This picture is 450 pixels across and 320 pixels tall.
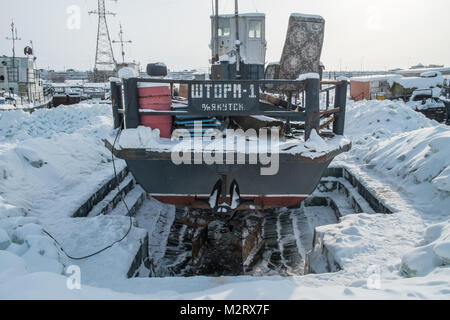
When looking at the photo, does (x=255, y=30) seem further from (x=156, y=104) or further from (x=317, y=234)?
(x=317, y=234)

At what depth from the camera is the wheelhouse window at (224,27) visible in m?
10.4

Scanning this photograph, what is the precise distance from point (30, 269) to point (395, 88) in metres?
23.9

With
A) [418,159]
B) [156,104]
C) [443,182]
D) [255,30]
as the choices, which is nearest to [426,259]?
[443,182]

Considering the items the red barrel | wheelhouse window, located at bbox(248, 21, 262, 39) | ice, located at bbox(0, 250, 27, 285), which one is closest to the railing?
the red barrel

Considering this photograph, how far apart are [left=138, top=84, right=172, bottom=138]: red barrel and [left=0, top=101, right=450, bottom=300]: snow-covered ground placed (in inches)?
52.8

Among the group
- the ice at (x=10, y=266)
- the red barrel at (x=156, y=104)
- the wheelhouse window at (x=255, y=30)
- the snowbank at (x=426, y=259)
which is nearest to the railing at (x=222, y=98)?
the red barrel at (x=156, y=104)

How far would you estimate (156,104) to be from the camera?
4.59m

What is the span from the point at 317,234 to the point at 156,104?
2.63 meters

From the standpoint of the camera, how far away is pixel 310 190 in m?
4.90

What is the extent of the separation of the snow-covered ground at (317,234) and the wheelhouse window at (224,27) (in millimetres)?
5445

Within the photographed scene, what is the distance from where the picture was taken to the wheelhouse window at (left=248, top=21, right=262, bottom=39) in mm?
9977

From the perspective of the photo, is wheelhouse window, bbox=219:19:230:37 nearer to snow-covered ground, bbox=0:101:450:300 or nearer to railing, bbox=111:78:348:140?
snow-covered ground, bbox=0:101:450:300
